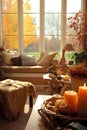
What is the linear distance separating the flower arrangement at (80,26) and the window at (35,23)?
249mm

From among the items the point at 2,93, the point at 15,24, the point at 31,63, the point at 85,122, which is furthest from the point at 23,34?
the point at 85,122

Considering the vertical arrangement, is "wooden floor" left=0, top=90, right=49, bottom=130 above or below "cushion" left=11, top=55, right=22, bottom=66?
below

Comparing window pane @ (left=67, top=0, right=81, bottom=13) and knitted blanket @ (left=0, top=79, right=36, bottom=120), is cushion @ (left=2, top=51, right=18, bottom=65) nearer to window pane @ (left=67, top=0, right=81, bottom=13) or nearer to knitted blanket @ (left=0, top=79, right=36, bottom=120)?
window pane @ (left=67, top=0, right=81, bottom=13)

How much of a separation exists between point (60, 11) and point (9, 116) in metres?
3.61

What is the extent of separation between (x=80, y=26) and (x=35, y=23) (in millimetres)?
1220

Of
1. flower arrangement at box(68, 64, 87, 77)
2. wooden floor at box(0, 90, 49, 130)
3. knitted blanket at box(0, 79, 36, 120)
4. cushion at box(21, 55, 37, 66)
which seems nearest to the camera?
flower arrangement at box(68, 64, 87, 77)

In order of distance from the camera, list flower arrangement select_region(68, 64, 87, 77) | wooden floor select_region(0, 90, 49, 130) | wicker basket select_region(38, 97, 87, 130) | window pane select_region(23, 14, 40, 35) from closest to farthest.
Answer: wicker basket select_region(38, 97, 87, 130), flower arrangement select_region(68, 64, 87, 77), wooden floor select_region(0, 90, 49, 130), window pane select_region(23, 14, 40, 35)

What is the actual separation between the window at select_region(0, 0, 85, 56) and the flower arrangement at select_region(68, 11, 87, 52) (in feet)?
0.82

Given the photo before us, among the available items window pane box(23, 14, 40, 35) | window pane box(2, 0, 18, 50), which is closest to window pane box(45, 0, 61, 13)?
window pane box(23, 14, 40, 35)

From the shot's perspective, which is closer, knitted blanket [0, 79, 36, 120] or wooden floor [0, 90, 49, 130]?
wooden floor [0, 90, 49, 130]

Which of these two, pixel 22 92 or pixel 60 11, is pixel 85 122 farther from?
pixel 60 11

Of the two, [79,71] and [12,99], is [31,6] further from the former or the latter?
[79,71]

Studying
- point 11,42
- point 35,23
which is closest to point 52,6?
point 35,23

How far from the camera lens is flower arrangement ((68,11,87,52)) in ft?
19.4
